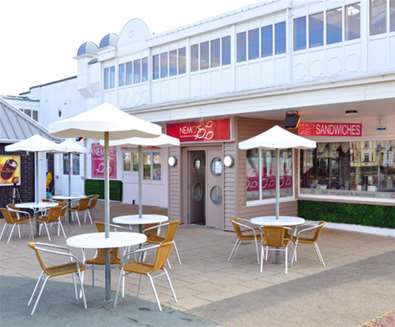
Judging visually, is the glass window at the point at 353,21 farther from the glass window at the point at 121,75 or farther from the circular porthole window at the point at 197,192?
the glass window at the point at 121,75

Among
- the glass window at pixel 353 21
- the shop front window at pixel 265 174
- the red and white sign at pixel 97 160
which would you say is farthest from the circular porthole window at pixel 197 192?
the red and white sign at pixel 97 160

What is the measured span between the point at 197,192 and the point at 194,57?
378 cm

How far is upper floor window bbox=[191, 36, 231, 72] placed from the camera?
12297 mm

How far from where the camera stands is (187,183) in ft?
43.0

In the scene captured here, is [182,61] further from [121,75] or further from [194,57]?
[121,75]

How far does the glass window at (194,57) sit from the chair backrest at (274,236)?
6.70 meters

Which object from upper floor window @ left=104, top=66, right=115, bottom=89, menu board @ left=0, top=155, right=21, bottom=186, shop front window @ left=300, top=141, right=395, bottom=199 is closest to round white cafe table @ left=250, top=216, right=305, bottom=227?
shop front window @ left=300, top=141, right=395, bottom=199

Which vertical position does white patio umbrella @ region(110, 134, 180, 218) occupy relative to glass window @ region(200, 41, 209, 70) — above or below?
below

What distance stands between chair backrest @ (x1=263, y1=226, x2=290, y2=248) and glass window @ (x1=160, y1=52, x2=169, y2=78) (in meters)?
7.63

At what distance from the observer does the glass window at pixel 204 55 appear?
12742 millimetres

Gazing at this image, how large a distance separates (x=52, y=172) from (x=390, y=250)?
774 inches

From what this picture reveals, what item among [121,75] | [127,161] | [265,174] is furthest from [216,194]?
[127,161]

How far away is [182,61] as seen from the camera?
44.2ft

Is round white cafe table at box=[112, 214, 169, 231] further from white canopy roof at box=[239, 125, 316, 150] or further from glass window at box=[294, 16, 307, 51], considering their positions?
glass window at box=[294, 16, 307, 51]
